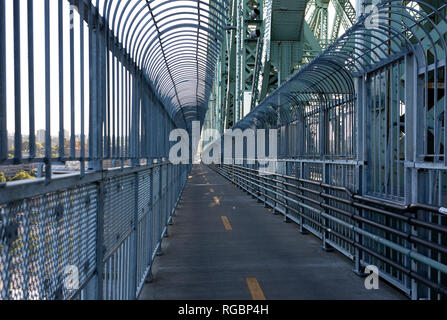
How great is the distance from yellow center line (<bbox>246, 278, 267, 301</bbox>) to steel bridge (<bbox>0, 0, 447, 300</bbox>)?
40 mm

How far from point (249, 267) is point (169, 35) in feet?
13.0

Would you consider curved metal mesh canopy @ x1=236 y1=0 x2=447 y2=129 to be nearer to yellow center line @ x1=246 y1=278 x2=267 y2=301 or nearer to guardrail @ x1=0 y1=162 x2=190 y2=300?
yellow center line @ x1=246 y1=278 x2=267 y2=301

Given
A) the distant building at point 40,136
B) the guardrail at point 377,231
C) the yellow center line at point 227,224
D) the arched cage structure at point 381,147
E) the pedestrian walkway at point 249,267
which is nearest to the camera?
the distant building at point 40,136

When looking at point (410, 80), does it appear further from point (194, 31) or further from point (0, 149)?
point (0, 149)

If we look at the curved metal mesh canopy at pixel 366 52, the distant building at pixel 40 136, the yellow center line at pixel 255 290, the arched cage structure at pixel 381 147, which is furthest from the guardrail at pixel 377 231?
the distant building at pixel 40 136

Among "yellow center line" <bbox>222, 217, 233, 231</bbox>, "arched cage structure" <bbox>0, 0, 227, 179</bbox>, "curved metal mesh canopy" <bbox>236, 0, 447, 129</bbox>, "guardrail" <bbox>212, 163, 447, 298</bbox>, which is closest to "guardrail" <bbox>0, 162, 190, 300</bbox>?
"arched cage structure" <bbox>0, 0, 227, 179</bbox>

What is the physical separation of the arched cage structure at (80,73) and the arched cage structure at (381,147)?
236cm

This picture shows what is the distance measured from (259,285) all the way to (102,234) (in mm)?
3322

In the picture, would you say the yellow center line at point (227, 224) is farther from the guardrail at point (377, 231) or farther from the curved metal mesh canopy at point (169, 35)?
the curved metal mesh canopy at point (169, 35)

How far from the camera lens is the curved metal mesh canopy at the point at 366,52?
4824mm

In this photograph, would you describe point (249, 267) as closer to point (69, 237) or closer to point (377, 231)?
point (377, 231)

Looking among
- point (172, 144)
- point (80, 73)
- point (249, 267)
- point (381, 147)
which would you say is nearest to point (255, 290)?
point (249, 267)

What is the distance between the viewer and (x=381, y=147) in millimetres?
6621
